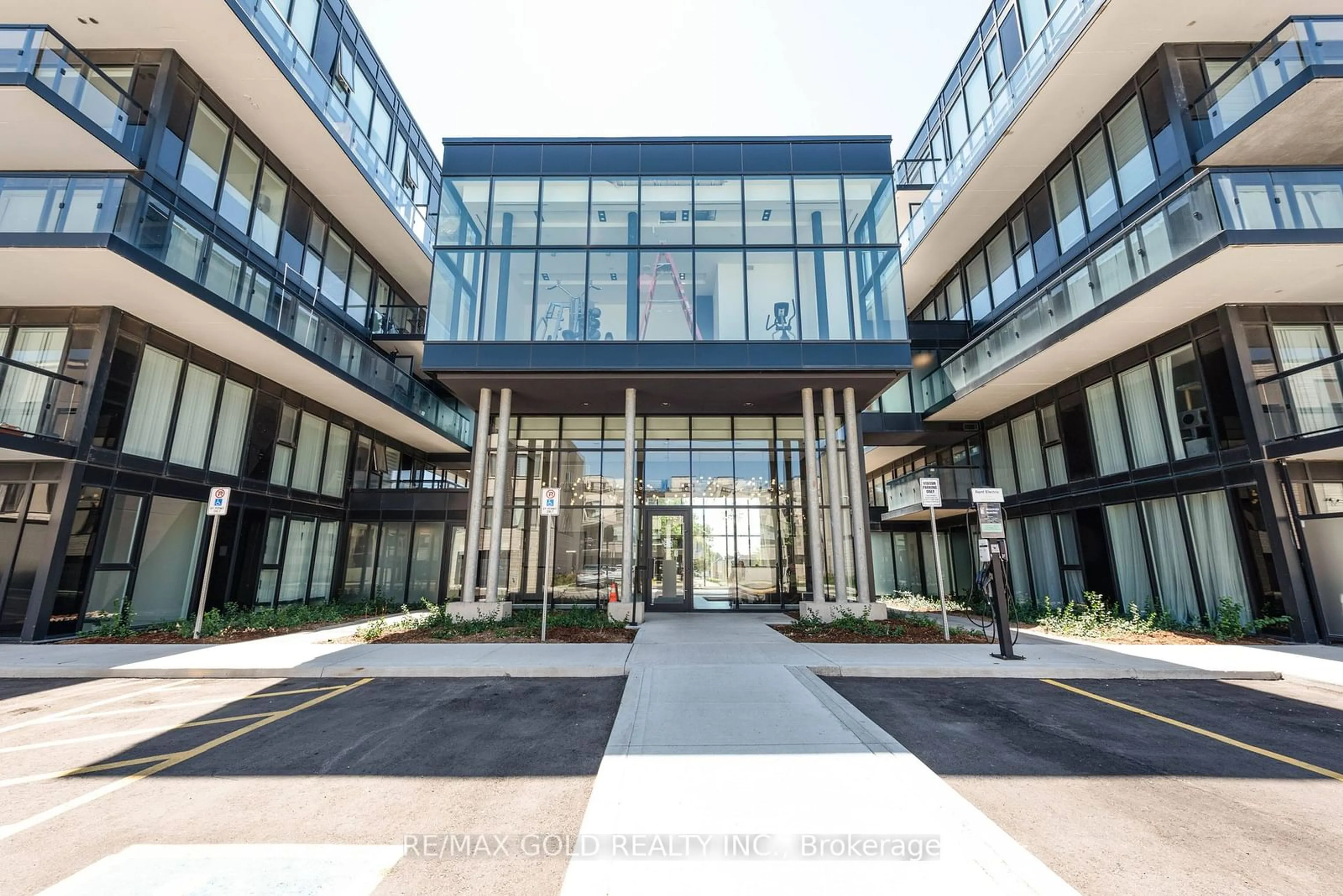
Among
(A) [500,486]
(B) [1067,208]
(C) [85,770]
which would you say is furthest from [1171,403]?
(C) [85,770]

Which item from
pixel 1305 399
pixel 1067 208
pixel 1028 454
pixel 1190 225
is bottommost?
pixel 1305 399

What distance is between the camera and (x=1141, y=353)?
13812 millimetres

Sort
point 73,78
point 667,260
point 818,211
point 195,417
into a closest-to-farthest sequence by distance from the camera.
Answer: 1. point 73,78
2. point 195,417
3. point 667,260
4. point 818,211

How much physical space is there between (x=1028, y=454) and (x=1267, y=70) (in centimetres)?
1054

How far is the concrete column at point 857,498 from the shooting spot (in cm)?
1437

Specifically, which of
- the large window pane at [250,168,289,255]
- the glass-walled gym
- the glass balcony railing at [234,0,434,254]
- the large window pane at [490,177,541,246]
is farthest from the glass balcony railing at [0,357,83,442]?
the large window pane at [490,177,541,246]

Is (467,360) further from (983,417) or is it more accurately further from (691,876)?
(983,417)

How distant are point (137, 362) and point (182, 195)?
4177 mm

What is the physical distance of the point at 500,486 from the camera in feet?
49.1

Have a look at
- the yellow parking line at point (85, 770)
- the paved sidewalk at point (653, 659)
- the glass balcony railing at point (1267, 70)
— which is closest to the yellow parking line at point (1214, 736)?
the paved sidewalk at point (653, 659)

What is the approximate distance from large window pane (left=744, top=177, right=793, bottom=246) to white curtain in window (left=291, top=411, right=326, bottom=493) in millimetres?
15594

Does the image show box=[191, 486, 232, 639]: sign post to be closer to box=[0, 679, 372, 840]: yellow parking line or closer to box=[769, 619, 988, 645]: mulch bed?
box=[0, 679, 372, 840]: yellow parking line

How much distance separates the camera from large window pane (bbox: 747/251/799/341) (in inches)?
566

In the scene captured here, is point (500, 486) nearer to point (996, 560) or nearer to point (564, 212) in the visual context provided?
point (564, 212)
